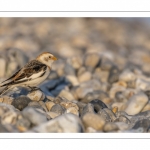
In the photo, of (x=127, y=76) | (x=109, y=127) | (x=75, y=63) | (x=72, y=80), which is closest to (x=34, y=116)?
(x=109, y=127)

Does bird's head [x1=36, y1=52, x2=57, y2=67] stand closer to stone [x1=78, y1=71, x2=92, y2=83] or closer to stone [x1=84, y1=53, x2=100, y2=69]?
stone [x1=78, y1=71, x2=92, y2=83]

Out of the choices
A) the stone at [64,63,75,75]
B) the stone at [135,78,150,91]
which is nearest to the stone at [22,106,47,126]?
the stone at [135,78,150,91]

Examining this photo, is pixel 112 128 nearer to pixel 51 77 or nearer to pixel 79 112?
pixel 79 112

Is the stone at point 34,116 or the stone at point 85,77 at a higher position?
the stone at point 85,77

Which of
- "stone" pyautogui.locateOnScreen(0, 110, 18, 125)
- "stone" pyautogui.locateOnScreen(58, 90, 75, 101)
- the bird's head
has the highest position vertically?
the bird's head

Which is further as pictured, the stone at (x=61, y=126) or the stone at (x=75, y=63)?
the stone at (x=75, y=63)

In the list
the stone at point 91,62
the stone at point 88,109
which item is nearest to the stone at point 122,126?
the stone at point 88,109

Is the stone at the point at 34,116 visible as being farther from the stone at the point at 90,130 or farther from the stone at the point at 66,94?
the stone at the point at 66,94
